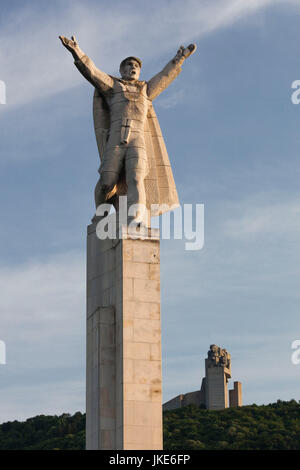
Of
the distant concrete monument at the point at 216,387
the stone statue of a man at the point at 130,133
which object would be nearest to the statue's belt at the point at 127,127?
the stone statue of a man at the point at 130,133

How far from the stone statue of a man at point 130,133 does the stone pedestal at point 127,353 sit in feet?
3.85

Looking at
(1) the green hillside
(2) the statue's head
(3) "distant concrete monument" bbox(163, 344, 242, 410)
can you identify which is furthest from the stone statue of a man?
(3) "distant concrete monument" bbox(163, 344, 242, 410)

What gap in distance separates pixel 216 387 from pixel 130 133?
210 ft

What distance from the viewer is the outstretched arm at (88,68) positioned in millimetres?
19000

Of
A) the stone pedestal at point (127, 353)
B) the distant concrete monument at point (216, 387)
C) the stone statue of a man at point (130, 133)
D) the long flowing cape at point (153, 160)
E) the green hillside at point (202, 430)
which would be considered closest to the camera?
the stone pedestal at point (127, 353)

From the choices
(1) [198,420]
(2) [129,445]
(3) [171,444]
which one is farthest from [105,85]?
(1) [198,420]

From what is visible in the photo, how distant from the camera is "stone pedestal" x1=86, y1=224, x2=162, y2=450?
54.9 feet

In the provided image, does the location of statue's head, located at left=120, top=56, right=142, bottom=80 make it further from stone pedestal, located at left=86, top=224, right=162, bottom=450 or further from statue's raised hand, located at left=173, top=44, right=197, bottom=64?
stone pedestal, located at left=86, top=224, right=162, bottom=450

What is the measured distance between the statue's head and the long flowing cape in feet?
2.43

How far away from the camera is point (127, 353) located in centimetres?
1705

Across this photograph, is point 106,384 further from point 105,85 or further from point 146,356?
point 105,85

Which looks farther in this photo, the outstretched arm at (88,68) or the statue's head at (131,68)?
the statue's head at (131,68)

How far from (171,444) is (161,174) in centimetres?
4728

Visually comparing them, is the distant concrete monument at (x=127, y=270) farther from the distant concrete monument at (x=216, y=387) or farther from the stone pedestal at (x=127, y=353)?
the distant concrete monument at (x=216, y=387)
